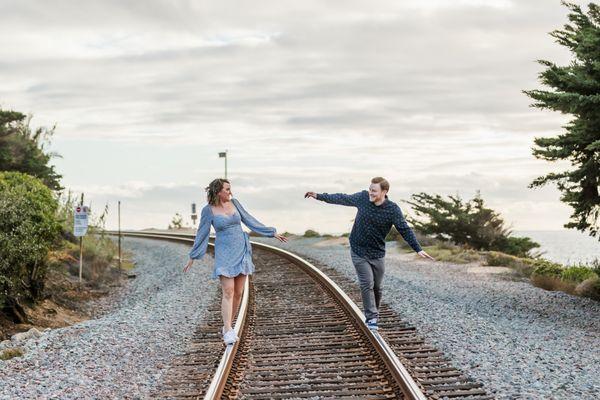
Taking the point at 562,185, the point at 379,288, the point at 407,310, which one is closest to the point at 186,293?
the point at 407,310

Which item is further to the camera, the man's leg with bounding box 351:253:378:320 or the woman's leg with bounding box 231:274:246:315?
the man's leg with bounding box 351:253:378:320

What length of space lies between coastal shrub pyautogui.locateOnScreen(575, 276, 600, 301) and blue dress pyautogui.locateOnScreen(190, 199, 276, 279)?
9.53 metres

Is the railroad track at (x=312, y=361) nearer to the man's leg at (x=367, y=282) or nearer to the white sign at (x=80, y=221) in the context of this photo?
the man's leg at (x=367, y=282)

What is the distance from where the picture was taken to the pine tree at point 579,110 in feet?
38.7

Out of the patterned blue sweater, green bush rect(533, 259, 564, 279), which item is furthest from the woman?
green bush rect(533, 259, 564, 279)

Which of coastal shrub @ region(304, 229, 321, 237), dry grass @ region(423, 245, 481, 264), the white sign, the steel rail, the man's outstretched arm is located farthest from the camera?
coastal shrub @ region(304, 229, 321, 237)

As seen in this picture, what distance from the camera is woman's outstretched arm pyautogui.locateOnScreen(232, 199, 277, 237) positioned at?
9305 millimetres

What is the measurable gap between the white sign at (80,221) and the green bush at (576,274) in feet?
41.1

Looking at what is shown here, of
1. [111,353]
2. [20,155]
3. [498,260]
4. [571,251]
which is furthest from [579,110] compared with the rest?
[571,251]

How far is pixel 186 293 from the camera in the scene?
16.1 meters

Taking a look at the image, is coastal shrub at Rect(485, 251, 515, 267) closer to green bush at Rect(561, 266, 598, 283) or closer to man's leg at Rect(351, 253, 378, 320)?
green bush at Rect(561, 266, 598, 283)

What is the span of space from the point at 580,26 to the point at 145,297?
38.0 ft

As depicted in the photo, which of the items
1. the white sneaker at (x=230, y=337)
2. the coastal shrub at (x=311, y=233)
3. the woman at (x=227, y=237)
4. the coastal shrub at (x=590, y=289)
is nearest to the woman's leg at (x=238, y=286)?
the woman at (x=227, y=237)

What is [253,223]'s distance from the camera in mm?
9344
